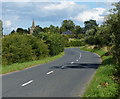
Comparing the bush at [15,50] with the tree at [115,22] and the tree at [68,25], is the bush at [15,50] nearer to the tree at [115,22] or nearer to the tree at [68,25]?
the tree at [115,22]

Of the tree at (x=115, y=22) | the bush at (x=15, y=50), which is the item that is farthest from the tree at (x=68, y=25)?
the tree at (x=115, y=22)

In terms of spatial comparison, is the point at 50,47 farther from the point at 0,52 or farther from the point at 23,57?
the point at 0,52

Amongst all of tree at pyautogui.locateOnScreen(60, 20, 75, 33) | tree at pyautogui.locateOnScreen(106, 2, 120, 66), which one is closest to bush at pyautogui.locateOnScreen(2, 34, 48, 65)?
tree at pyautogui.locateOnScreen(106, 2, 120, 66)

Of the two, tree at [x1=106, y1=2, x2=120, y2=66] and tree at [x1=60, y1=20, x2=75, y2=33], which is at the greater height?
tree at [x1=106, y1=2, x2=120, y2=66]

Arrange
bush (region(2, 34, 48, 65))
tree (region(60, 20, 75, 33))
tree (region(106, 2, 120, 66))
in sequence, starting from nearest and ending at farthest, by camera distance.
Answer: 1. tree (region(106, 2, 120, 66))
2. bush (region(2, 34, 48, 65))
3. tree (region(60, 20, 75, 33))

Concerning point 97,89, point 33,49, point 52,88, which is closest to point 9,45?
point 33,49

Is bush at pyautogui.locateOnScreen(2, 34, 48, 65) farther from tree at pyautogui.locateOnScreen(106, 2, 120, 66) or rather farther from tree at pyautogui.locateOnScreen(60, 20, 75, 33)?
tree at pyautogui.locateOnScreen(60, 20, 75, 33)

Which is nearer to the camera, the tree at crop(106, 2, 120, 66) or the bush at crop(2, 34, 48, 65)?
the tree at crop(106, 2, 120, 66)

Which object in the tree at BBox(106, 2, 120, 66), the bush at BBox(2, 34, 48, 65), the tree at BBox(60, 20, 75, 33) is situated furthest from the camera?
the tree at BBox(60, 20, 75, 33)

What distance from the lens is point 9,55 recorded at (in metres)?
27.4

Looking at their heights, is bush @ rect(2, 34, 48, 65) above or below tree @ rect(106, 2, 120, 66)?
below

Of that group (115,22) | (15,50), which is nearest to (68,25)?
(15,50)

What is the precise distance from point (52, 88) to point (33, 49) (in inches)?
858

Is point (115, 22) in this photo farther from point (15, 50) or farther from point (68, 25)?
point (68, 25)
